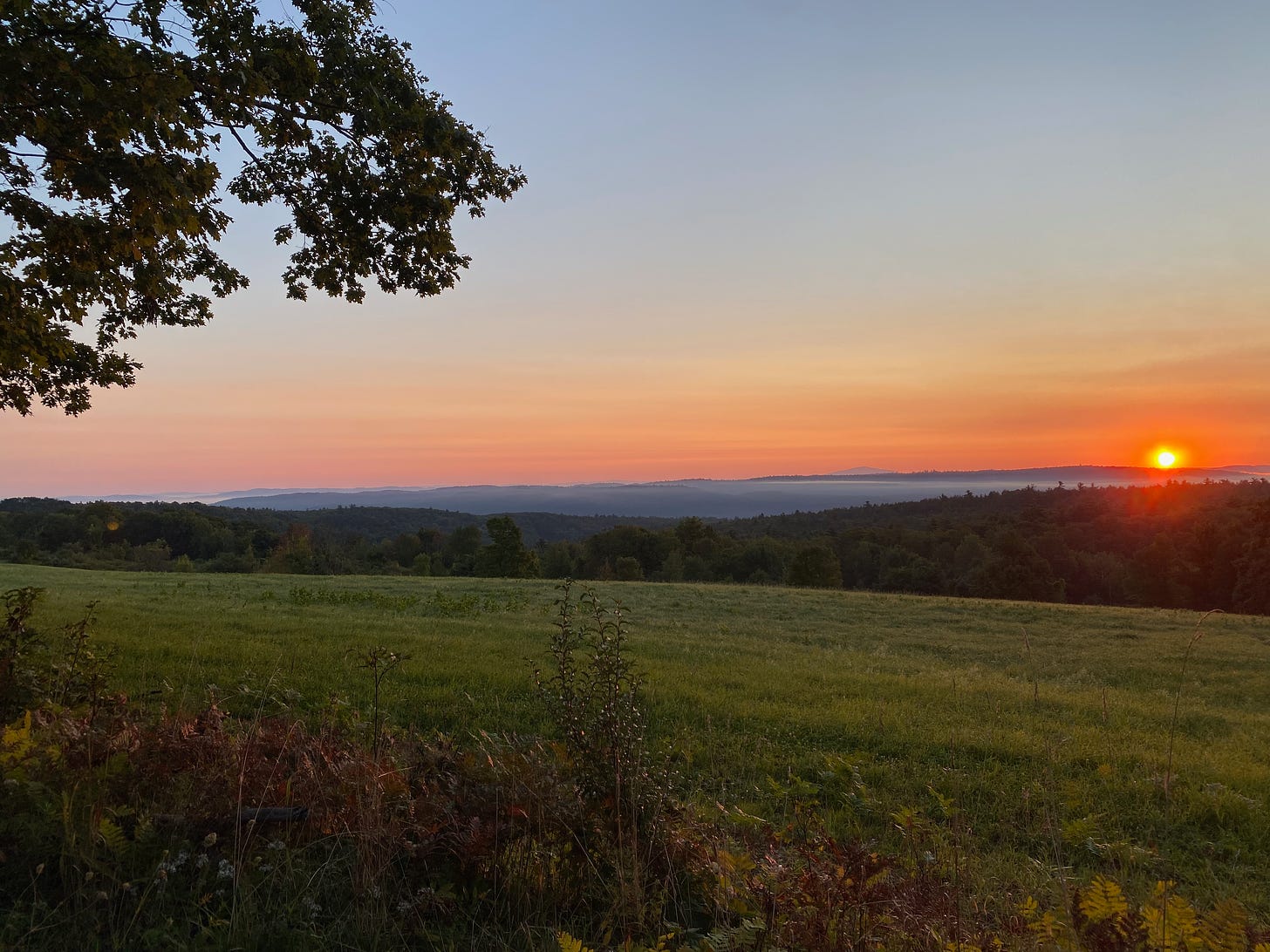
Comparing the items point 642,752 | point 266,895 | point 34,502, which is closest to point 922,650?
point 642,752

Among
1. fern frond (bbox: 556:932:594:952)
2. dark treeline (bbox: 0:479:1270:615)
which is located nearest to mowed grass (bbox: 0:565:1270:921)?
fern frond (bbox: 556:932:594:952)

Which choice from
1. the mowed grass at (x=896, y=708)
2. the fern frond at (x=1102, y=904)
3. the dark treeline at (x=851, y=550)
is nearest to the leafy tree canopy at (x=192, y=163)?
the mowed grass at (x=896, y=708)

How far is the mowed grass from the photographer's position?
493 centimetres

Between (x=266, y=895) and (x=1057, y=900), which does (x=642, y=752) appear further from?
(x=1057, y=900)

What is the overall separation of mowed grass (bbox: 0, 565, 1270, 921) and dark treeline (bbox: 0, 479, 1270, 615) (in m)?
38.1

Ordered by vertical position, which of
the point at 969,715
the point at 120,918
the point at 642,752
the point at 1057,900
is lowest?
the point at 969,715

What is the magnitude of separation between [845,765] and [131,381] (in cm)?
1125

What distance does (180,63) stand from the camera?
5469 mm

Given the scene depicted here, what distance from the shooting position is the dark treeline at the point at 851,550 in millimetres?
59500

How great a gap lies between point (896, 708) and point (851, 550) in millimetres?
80462

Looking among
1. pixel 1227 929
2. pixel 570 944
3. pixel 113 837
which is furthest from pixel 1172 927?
pixel 113 837

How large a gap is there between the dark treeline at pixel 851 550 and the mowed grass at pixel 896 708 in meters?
38.1

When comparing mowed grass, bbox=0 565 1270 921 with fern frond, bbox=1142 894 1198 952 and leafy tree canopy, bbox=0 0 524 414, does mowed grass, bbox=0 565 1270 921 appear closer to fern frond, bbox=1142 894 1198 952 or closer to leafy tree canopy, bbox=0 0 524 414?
fern frond, bbox=1142 894 1198 952

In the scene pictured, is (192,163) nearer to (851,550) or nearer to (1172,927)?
(1172,927)
